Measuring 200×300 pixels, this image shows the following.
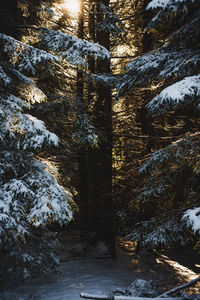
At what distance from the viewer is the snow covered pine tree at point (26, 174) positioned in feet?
16.6

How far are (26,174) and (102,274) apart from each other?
4446 mm

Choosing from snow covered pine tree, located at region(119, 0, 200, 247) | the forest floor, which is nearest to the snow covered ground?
the forest floor

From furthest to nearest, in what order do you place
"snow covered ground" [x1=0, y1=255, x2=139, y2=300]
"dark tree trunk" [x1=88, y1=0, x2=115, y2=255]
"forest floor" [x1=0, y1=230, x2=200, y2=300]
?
"dark tree trunk" [x1=88, y1=0, x2=115, y2=255], "forest floor" [x1=0, y1=230, x2=200, y2=300], "snow covered ground" [x1=0, y1=255, x2=139, y2=300]

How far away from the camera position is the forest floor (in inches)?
254

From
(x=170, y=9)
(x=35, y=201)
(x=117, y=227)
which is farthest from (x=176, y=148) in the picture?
(x=117, y=227)

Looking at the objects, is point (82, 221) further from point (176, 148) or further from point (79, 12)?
point (79, 12)

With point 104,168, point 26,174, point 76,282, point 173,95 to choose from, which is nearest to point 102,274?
point 76,282

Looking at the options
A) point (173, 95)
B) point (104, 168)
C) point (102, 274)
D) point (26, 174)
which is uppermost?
point (173, 95)

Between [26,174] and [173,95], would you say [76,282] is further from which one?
[173,95]

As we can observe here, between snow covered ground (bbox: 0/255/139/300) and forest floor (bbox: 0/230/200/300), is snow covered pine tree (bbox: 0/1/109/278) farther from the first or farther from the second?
forest floor (bbox: 0/230/200/300)

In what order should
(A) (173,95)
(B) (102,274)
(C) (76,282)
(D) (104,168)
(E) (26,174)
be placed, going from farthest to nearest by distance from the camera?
(D) (104,168) → (B) (102,274) → (C) (76,282) → (E) (26,174) → (A) (173,95)

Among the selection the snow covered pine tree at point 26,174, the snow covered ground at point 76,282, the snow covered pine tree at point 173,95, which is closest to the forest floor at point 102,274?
the snow covered ground at point 76,282

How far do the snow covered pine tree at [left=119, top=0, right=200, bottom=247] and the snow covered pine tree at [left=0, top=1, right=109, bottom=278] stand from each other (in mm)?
1629

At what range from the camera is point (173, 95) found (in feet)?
15.9
